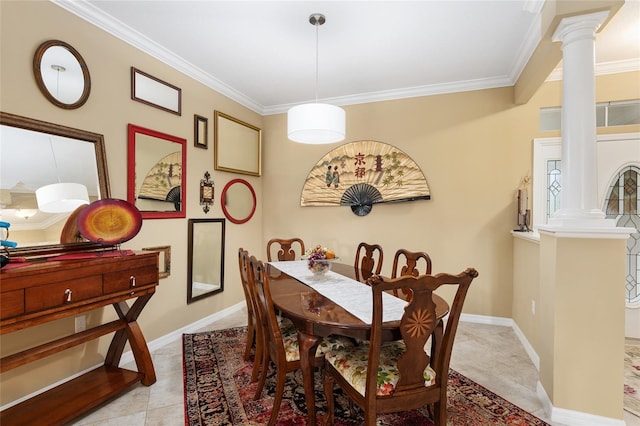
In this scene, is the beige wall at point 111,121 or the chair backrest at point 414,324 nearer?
the chair backrest at point 414,324

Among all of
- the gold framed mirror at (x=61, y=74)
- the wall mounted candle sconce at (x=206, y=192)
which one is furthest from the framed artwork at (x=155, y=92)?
the wall mounted candle sconce at (x=206, y=192)

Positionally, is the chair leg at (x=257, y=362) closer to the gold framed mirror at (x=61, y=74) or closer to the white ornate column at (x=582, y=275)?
the white ornate column at (x=582, y=275)

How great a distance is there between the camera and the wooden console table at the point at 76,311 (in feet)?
5.24

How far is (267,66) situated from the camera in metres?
3.28

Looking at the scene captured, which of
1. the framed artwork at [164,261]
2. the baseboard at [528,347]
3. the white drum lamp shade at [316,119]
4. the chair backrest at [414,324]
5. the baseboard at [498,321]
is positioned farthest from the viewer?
the baseboard at [498,321]

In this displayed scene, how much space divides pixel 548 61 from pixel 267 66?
100.0 inches

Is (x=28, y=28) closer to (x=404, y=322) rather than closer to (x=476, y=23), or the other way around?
(x=404, y=322)

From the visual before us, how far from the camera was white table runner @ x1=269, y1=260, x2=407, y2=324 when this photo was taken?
1.69 meters

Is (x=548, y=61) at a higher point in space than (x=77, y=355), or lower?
higher

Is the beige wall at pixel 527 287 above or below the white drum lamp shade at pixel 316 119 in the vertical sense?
below

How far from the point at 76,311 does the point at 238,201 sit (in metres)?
2.39

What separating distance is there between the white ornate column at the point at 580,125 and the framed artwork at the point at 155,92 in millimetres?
3216

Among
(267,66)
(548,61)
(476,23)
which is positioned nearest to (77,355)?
(267,66)

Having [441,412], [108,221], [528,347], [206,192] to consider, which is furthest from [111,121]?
[528,347]
